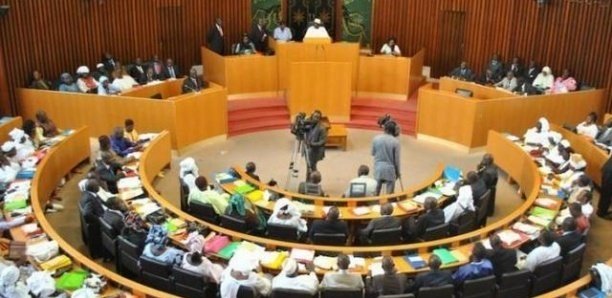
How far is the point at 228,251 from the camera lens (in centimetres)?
738

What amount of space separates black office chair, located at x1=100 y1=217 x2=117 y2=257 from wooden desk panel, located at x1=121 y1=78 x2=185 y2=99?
4.97 m

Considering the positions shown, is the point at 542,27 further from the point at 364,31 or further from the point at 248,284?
the point at 248,284

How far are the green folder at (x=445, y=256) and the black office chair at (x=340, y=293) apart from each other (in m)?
1.24

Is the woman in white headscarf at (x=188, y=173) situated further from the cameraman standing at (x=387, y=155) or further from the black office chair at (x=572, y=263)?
the black office chair at (x=572, y=263)

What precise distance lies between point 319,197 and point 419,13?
9.22 m

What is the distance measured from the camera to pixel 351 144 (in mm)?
13070

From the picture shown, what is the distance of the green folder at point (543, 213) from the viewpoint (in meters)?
8.43

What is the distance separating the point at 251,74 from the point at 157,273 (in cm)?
835

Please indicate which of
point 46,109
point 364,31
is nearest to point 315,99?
point 364,31

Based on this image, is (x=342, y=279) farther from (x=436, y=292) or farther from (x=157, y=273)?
(x=157, y=273)

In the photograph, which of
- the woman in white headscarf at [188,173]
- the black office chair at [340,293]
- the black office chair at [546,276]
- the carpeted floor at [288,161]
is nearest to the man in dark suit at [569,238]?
the black office chair at [546,276]

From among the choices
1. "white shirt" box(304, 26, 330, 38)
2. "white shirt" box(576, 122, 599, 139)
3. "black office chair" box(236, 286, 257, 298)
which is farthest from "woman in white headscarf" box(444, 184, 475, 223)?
"white shirt" box(304, 26, 330, 38)

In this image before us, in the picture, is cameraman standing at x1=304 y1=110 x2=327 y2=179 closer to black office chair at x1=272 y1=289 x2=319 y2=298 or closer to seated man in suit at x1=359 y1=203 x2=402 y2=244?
seated man in suit at x1=359 y1=203 x2=402 y2=244

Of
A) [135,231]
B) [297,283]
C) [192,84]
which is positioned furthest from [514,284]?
[192,84]
